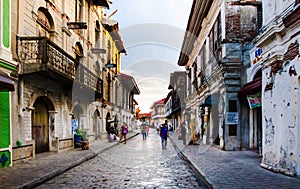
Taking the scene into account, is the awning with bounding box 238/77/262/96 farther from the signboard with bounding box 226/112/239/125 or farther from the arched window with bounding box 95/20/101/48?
the arched window with bounding box 95/20/101/48

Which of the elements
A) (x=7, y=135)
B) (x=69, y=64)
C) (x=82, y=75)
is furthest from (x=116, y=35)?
(x=7, y=135)

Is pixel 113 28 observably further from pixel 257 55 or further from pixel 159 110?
pixel 159 110

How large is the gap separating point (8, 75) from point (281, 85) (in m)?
7.77

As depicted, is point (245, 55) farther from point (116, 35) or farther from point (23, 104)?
point (116, 35)

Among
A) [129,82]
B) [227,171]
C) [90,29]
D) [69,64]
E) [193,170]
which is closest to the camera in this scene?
[227,171]

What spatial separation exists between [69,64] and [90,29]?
311 inches

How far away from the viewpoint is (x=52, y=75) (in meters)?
12.2

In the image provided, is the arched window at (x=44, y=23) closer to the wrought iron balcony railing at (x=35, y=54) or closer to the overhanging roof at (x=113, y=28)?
the wrought iron balcony railing at (x=35, y=54)

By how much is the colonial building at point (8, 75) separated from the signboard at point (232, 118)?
8671 millimetres

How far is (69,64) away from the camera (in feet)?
45.9

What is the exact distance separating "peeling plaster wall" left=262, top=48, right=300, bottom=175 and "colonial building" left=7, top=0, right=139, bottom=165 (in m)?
7.16

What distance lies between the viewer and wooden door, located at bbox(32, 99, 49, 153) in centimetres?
1321

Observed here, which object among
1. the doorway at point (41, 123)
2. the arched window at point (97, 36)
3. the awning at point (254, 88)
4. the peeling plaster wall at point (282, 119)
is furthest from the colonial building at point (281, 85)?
the arched window at point (97, 36)

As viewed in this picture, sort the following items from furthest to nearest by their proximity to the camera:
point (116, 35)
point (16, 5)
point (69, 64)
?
1. point (116, 35)
2. point (69, 64)
3. point (16, 5)
